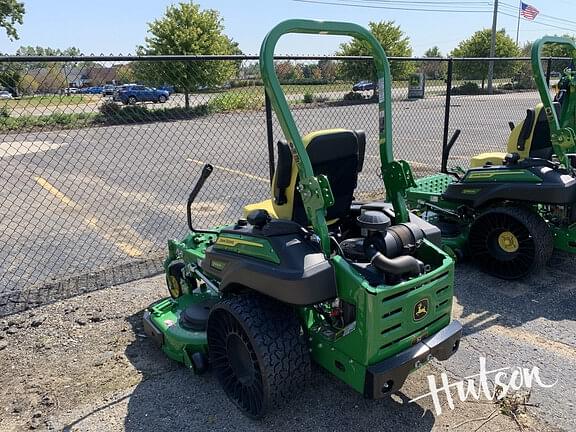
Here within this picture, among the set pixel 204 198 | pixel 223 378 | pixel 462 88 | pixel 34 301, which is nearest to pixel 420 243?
pixel 223 378

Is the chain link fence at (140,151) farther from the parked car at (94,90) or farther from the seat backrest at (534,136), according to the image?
the seat backrest at (534,136)

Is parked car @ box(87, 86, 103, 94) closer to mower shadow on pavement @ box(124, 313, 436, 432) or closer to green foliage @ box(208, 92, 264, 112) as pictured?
green foliage @ box(208, 92, 264, 112)

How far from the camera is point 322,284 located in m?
2.53

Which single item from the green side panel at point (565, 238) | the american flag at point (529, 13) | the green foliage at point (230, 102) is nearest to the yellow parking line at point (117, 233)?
the green side panel at point (565, 238)

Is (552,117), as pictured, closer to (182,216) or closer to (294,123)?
(294,123)

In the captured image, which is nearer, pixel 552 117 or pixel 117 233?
pixel 552 117

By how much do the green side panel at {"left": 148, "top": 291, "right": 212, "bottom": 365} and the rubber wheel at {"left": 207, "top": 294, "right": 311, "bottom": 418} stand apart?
28 cm

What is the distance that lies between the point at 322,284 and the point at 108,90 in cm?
994

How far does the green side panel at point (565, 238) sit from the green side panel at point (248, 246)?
3.29 meters

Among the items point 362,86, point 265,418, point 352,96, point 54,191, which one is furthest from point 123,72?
point 265,418

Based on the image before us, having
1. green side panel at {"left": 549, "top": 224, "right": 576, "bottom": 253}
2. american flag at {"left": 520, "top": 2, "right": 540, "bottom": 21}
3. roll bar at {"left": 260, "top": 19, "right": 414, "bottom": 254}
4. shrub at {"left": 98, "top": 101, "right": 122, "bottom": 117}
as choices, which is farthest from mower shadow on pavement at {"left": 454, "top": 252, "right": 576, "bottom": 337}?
american flag at {"left": 520, "top": 2, "right": 540, "bottom": 21}

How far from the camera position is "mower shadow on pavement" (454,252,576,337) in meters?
4.01

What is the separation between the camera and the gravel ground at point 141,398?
2.82 metres

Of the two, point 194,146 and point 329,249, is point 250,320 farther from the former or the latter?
point 194,146
